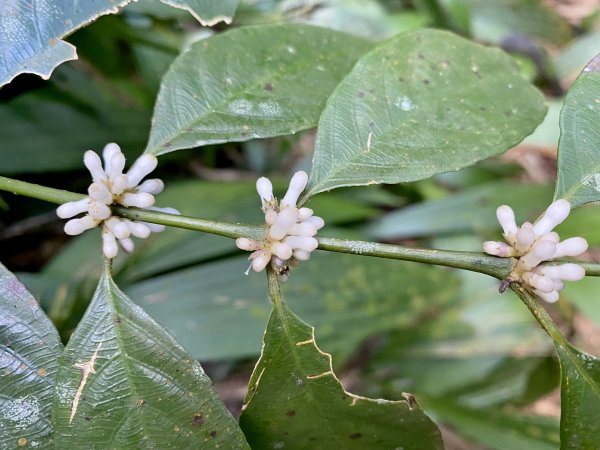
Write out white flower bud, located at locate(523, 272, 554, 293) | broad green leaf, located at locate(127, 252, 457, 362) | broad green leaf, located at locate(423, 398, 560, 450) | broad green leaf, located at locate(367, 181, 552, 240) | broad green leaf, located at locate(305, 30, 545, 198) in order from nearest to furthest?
white flower bud, located at locate(523, 272, 554, 293) → broad green leaf, located at locate(305, 30, 545, 198) → broad green leaf, located at locate(127, 252, 457, 362) → broad green leaf, located at locate(423, 398, 560, 450) → broad green leaf, located at locate(367, 181, 552, 240)

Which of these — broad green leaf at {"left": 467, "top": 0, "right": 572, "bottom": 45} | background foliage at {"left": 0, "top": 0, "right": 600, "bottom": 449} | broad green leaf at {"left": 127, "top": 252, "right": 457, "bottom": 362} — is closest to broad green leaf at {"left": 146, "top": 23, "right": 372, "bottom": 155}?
background foliage at {"left": 0, "top": 0, "right": 600, "bottom": 449}

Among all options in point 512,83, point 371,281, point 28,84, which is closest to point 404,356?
point 371,281

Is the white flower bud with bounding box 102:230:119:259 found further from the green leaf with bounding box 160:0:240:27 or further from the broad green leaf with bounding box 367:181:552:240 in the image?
the broad green leaf with bounding box 367:181:552:240

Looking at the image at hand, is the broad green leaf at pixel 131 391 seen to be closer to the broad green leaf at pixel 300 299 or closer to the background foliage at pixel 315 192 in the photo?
the background foliage at pixel 315 192

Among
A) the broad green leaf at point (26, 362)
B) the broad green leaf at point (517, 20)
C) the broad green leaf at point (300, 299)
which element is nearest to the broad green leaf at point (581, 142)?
the broad green leaf at point (26, 362)

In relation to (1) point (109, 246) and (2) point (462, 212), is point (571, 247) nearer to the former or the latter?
(1) point (109, 246)

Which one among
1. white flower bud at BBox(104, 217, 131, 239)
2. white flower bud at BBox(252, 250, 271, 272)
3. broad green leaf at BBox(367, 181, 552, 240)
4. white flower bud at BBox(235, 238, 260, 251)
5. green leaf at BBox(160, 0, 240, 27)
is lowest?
broad green leaf at BBox(367, 181, 552, 240)

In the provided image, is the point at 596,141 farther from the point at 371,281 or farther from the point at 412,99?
the point at 371,281

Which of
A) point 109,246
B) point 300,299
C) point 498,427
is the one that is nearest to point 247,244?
point 109,246
